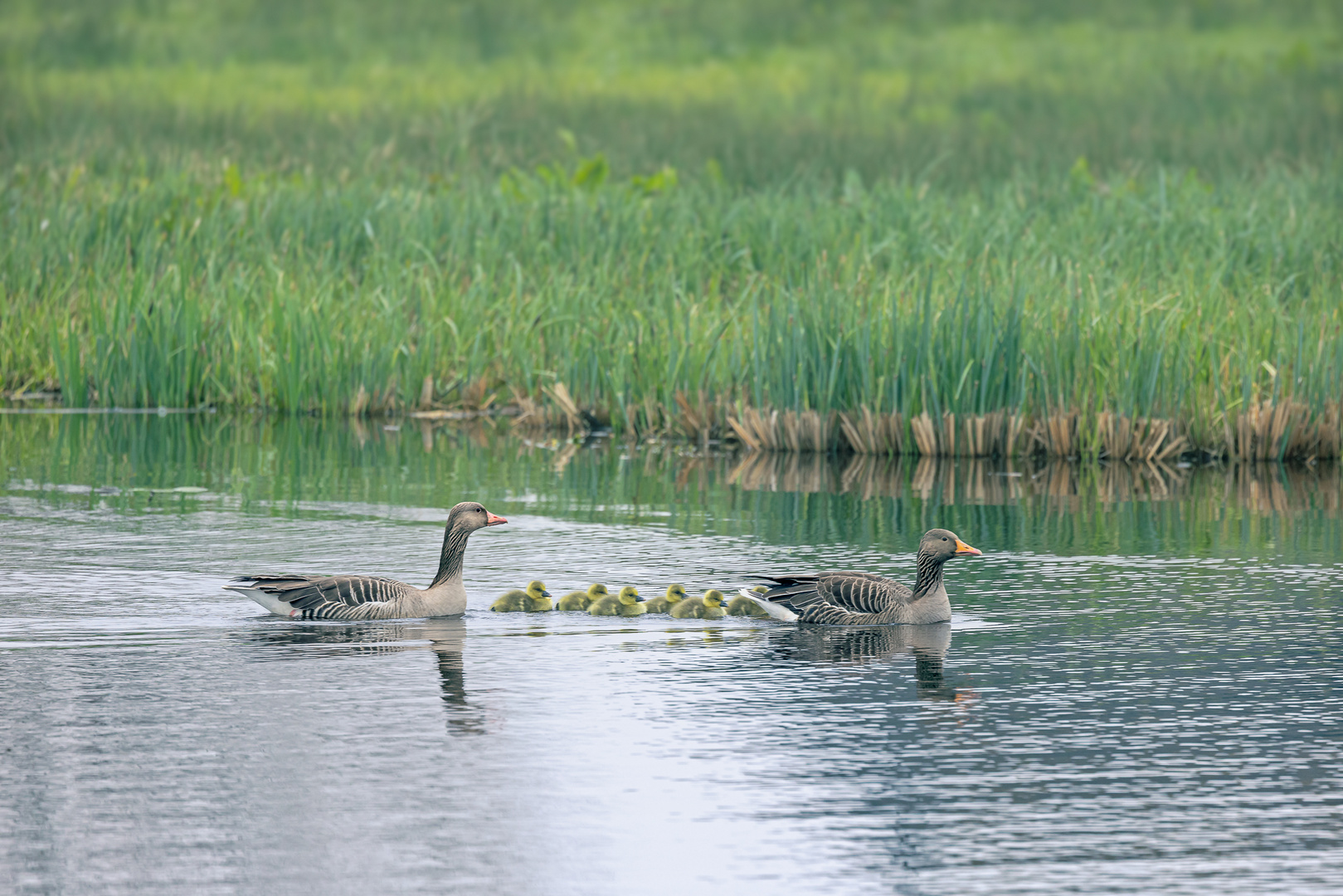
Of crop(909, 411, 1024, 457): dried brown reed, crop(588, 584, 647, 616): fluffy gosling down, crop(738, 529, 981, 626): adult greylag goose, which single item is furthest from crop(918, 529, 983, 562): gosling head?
crop(909, 411, 1024, 457): dried brown reed

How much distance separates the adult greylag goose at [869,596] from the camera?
28.4ft

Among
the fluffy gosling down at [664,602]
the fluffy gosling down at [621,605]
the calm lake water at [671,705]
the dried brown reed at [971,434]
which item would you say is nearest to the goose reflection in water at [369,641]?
the calm lake water at [671,705]

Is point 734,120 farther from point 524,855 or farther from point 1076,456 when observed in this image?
point 524,855

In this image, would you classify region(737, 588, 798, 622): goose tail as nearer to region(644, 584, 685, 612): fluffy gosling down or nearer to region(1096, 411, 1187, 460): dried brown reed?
region(644, 584, 685, 612): fluffy gosling down

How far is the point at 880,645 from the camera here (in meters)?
8.44

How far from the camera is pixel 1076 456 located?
14.4 metres

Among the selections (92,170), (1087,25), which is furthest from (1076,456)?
(1087,25)

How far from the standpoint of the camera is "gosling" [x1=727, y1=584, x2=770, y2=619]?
8.90 m

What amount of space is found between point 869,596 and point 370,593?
2137 mm

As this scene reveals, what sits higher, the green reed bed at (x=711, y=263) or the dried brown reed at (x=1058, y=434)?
the green reed bed at (x=711, y=263)

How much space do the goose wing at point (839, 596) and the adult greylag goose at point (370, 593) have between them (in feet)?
4.19

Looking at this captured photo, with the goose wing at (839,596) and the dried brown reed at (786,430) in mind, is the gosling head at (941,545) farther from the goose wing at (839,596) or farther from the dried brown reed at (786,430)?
the dried brown reed at (786,430)

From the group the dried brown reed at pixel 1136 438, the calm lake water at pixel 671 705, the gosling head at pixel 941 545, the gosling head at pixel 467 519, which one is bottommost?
the calm lake water at pixel 671 705

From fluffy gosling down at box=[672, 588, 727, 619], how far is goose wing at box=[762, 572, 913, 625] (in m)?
0.23
